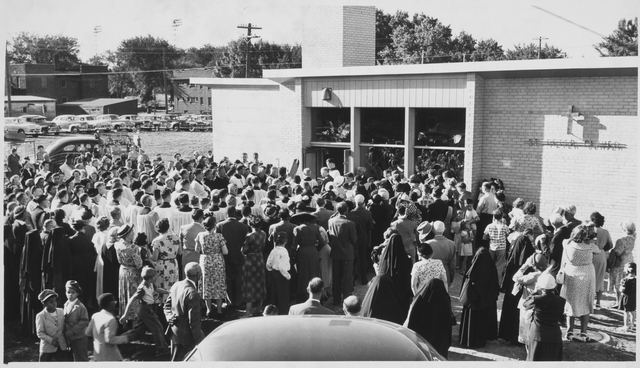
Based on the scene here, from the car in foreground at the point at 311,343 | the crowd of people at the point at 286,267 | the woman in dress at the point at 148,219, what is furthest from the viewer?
the woman in dress at the point at 148,219

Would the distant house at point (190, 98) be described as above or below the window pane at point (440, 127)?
above

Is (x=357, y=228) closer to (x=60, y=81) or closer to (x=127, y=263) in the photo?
(x=127, y=263)

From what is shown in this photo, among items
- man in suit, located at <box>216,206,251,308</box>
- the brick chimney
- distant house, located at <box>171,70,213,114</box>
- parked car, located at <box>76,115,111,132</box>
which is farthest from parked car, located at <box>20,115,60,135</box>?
man in suit, located at <box>216,206,251,308</box>

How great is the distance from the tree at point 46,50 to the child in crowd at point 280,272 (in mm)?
63827

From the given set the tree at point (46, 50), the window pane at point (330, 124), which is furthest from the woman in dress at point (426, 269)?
the tree at point (46, 50)

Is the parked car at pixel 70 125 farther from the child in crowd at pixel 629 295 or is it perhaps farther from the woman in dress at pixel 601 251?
the child in crowd at pixel 629 295

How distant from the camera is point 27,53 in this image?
69.6m

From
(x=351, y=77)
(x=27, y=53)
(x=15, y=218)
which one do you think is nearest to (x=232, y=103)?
(x=351, y=77)

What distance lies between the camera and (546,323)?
7387mm

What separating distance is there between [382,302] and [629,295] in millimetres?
3667

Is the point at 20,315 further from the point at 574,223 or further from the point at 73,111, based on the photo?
the point at 73,111

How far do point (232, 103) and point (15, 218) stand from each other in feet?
40.6

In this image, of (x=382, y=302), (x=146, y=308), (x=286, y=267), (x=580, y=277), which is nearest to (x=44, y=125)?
(x=286, y=267)

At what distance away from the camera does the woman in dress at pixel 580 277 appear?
9016 mm
